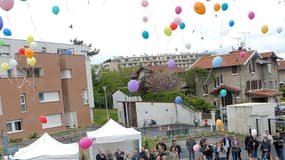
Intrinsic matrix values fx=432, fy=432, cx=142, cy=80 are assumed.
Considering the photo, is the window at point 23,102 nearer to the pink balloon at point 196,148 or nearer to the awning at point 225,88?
the pink balloon at point 196,148

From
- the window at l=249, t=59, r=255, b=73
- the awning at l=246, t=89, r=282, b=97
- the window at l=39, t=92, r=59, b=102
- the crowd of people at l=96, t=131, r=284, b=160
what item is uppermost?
the window at l=249, t=59, r=255, b=73

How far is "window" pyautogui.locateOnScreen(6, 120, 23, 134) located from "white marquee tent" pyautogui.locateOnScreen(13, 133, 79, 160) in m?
15.1

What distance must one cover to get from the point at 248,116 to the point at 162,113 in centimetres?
1465

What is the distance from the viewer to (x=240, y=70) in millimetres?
44688

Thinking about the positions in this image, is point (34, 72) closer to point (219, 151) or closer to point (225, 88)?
point (225, 88)

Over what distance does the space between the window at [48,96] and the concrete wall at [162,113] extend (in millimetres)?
6924

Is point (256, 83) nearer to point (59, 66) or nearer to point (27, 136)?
point (59, 66)

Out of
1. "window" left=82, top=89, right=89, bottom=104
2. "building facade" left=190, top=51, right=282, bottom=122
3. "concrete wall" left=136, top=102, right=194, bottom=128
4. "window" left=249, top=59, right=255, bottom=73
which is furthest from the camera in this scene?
"window" left=249, top=59, right=255, bottom=73

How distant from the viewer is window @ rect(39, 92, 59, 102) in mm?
34188

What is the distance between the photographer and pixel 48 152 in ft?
51.7

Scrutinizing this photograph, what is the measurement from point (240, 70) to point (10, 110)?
79.3 feet

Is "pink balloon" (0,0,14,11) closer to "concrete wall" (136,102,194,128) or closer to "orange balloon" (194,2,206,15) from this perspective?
"orange balloon" (194,2,206,15)

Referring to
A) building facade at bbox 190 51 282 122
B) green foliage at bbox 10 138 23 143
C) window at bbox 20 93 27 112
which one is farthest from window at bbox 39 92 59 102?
building facade at bbox 190 51 282 122

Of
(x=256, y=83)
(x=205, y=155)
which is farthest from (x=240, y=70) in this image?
(x=205, y=155)
